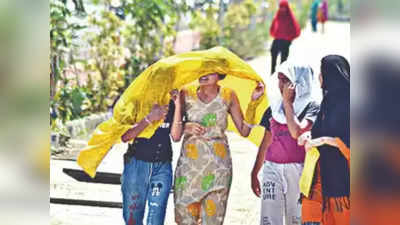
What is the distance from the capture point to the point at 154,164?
5141 mm

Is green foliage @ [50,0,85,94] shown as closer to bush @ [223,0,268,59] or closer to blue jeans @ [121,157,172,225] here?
bush @ [223,0,268,59]

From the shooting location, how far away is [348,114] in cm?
488

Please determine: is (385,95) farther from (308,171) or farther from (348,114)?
(308,171)

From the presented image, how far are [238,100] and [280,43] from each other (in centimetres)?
59

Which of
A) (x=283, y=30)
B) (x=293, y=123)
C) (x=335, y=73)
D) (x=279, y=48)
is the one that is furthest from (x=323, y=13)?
(x=293, y=123)

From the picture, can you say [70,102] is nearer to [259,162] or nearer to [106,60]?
[106,60]

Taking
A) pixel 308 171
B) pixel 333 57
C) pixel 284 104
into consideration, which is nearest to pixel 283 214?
pixel 308 171

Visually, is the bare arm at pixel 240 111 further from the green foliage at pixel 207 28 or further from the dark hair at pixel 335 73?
the green foliage at pixel 207 28

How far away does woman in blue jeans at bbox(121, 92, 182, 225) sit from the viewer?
514 cm

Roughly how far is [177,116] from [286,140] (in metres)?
0.67

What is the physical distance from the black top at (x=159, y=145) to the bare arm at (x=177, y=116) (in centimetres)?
3

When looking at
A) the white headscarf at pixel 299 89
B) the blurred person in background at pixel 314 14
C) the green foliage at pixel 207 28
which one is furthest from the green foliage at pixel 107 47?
the white headscarf at pixel 299 89

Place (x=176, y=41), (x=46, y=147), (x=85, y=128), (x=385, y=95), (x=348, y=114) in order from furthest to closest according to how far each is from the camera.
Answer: (x=176, y=41) < (x=85, y=128) < (x=46, y=147) < (x=348, y=114) < (x=385, y=95)

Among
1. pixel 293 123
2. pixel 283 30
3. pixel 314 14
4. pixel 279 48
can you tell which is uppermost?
pixel 314 14
